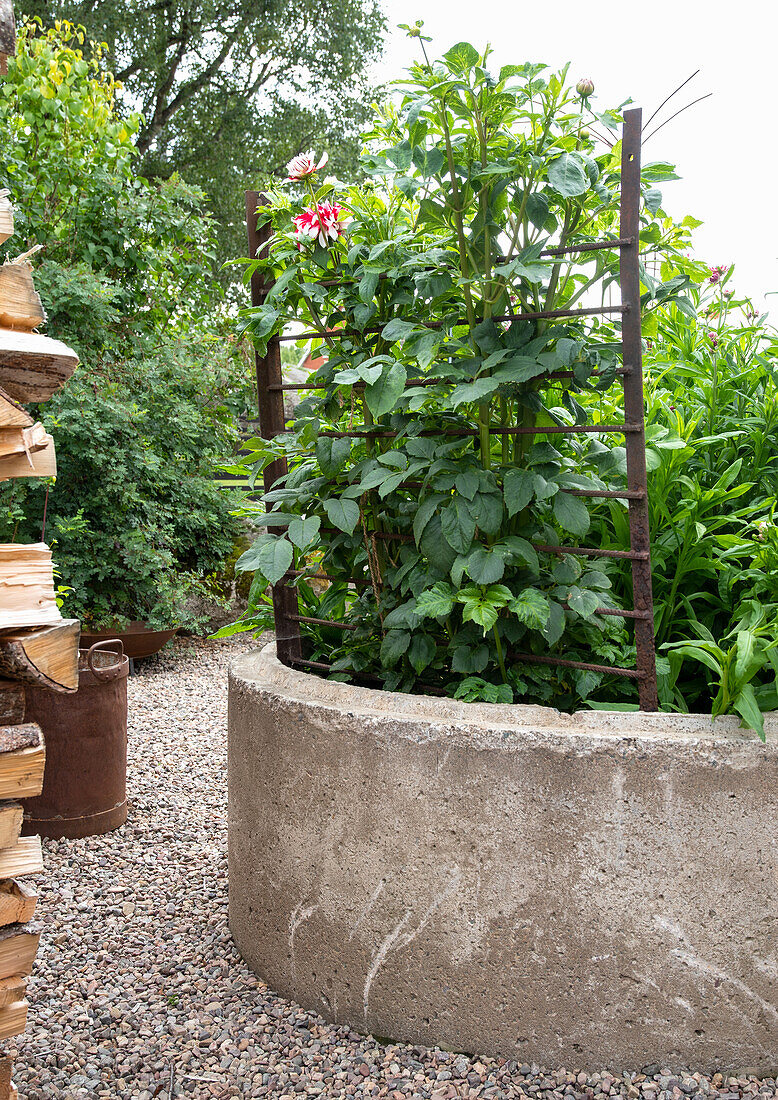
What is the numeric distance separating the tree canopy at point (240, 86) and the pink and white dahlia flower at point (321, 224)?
1087 centimetres

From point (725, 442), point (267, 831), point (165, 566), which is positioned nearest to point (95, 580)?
point (165, 566)

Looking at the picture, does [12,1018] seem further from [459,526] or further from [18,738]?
[459,526]

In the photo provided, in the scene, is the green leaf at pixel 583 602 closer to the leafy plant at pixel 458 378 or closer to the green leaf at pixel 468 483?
the leafy plant at pixel 458 378

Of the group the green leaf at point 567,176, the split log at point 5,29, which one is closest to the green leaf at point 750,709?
the green leaf at point 567,176

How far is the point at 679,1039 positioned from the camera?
1.69m

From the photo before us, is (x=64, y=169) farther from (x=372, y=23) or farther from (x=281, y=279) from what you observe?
(x=372, y=23)

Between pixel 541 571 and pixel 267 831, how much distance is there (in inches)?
34.6

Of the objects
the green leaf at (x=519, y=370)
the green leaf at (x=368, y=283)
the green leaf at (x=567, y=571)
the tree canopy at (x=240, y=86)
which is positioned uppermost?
the tree canopy at (x=240, y=86)

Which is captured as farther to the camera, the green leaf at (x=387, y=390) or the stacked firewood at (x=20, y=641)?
the green leaf at (x=387, y=390)

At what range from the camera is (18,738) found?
1.55 meters

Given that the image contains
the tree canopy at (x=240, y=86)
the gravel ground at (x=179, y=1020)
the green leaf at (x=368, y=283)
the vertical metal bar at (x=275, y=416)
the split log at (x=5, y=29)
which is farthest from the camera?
the tree canopy at (x=240, y=86)

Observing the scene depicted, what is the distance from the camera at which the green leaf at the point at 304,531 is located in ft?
6.36

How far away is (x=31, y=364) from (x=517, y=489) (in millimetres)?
986

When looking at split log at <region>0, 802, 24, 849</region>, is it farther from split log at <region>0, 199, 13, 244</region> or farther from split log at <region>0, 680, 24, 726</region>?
split log at <region>0, 199, 13, 244</region>
